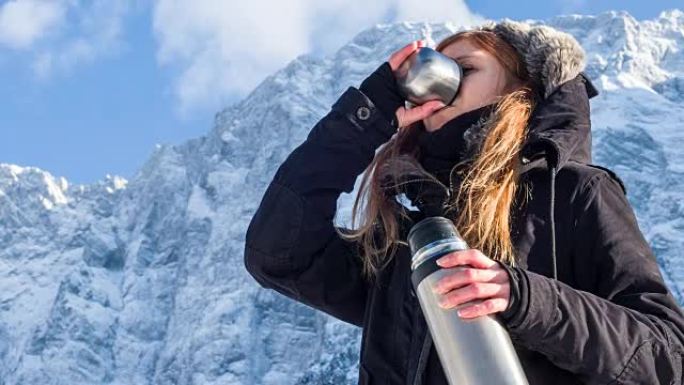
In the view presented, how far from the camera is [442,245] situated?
2.67 m

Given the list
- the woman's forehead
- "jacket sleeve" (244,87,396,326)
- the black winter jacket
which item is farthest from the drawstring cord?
the woman's forehead

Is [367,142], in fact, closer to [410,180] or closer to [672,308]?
[410,180]

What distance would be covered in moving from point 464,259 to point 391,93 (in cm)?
114

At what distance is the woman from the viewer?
288 centimetres

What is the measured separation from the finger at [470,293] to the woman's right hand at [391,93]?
108 centimetres

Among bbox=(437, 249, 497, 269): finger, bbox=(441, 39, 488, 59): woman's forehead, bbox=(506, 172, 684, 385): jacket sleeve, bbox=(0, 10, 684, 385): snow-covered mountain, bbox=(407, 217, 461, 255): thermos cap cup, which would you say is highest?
bbox=(0, 10, 684, 385): snow-covered mountain

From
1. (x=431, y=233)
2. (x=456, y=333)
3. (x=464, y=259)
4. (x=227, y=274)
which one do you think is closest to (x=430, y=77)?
(x=431, y=233)

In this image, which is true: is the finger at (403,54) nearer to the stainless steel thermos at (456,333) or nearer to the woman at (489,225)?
the woman at (489,225)

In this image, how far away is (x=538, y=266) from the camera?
3234 millimetres

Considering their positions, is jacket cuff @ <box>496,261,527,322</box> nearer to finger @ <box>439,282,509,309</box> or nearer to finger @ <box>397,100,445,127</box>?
finger @ <box>439,282,509,309</box>

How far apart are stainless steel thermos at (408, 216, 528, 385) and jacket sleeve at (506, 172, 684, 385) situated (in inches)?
7.8

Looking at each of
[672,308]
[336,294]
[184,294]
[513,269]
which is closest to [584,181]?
[672,308]

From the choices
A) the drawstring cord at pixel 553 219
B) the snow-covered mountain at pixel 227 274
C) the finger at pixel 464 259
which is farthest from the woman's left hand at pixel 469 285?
the snow-covered mountain at pixel 227 274

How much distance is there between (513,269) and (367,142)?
0.99 meters
